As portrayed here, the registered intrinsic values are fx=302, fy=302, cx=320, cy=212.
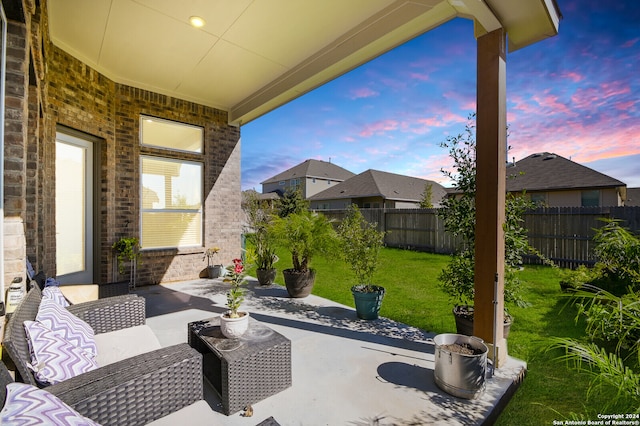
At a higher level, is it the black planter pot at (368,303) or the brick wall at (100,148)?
the brick wall at (100,148)

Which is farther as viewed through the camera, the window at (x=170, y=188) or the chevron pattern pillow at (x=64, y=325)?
the window at (x=170, y=188)

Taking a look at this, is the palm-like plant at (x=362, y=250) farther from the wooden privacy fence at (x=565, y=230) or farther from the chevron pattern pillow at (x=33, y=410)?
the chevron pattern pillow at (x=33, y=410)

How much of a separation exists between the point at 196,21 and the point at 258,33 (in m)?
0.74

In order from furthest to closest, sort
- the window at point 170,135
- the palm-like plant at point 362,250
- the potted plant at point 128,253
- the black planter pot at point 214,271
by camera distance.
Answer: the black planter pot at point 214,271, the window at point 170,135, the potted plant at point 128,253, the palm-like plant at point 362,250

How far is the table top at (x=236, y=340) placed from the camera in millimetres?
2197

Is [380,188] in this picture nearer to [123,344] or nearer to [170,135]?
[170,135]

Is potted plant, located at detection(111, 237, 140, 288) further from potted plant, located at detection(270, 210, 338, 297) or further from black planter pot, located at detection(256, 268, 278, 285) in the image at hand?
potted plant, located at detection(270, 210, 338, 297)

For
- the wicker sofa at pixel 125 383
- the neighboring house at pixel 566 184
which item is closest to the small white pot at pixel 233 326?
the wicker sofa at pixel 125 383

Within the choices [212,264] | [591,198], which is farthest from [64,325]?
[591,198]

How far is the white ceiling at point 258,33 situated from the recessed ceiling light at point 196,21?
0.18 ft

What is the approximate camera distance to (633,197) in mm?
19750

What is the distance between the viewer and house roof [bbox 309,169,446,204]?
21.0m

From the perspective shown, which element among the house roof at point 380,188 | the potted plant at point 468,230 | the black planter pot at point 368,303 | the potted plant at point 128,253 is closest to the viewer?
the potted plant at point 468,230

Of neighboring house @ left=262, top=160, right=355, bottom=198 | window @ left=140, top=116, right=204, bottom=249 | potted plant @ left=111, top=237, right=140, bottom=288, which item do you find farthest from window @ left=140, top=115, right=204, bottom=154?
neighboring house @ left=262, top=160, right=355, bottom=198
